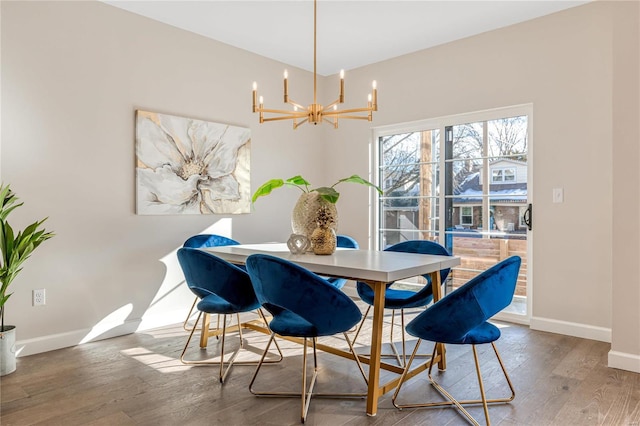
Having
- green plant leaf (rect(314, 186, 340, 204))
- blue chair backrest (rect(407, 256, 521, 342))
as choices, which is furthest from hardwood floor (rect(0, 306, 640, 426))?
green plant leaf (rect(314, 186, 340, 204))

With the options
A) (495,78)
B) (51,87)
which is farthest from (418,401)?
(51,87)

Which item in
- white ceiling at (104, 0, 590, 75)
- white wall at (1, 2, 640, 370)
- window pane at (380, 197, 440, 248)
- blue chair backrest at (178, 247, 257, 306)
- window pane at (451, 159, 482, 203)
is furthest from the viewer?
window pane at (380, 197, 440, 248)

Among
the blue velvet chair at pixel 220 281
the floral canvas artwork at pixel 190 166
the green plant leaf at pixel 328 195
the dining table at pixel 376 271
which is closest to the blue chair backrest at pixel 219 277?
the blue velvet chair at pixel 220 281

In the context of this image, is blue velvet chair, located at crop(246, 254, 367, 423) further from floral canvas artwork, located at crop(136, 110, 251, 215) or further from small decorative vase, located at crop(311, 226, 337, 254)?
floral canvas artwork, located at crop(136, 110, 251, 215)

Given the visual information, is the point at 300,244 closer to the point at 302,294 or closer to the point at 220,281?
the point at 220,281

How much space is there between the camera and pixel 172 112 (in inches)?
150

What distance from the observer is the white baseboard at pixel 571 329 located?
10.8 ft

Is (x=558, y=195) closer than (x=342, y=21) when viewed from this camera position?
Yes

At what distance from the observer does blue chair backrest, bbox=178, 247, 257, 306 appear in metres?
2.44

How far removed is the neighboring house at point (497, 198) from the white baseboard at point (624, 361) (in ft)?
4.27

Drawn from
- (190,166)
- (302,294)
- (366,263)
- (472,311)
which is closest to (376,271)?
(366,263)

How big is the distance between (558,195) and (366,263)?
2.20 m

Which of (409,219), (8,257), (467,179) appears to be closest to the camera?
(8,257)

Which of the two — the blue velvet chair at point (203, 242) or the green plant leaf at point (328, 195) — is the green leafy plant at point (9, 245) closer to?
the blue velvet chair at point (203, 242)
